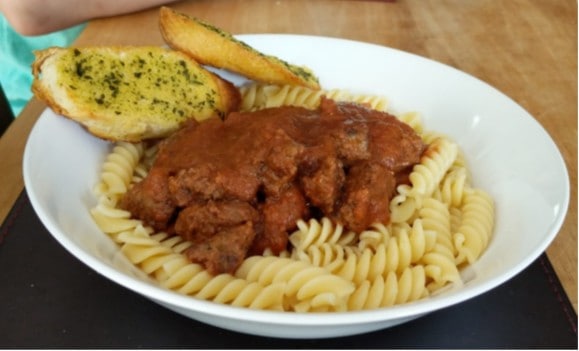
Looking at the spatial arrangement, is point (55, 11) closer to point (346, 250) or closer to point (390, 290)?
point (346, 250)

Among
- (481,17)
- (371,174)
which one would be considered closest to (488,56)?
(481,17)

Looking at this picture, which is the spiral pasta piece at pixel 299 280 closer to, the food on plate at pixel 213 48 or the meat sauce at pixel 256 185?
the meat sauce at pixel 256 185

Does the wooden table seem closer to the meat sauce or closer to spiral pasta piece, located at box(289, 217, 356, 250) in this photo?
the meat sauce

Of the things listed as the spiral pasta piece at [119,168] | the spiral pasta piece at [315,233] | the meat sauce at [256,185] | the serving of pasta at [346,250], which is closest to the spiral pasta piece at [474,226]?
the serving of pasta at [346,250]

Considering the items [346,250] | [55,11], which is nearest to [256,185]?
[346,250]

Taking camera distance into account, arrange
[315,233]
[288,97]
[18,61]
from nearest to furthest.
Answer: [315,233] → [288,97] → [18,61]
